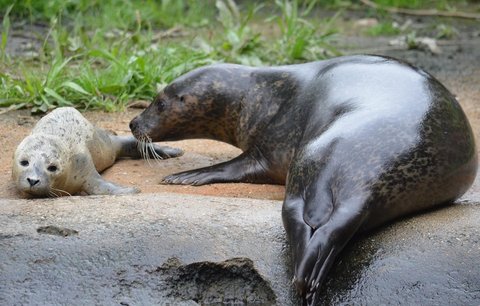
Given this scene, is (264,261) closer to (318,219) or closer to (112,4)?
(318,219)

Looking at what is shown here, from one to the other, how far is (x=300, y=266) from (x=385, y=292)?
36cm

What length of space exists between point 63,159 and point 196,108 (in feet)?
4.09

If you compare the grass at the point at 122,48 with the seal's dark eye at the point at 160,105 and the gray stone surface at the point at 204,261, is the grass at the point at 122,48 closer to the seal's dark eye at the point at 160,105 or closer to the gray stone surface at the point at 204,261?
the seal's dark eye at the point at 160,105

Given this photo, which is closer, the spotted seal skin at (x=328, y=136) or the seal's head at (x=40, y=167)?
the spotted seal skin at (x=328, y=136)

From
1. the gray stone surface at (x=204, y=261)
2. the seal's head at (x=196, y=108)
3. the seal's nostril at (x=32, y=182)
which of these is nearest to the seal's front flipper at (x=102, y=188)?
the seal's nostril at (x=32, y=182)

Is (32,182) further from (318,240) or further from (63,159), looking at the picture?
(318,240)

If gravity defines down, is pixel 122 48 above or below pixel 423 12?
above

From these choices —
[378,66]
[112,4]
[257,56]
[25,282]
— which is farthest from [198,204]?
[112,4]

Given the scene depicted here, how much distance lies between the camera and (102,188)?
520 centimetres

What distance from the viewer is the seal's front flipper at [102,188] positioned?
16.9 feet

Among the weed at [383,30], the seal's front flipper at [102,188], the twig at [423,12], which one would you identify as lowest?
the twig at [423,12]

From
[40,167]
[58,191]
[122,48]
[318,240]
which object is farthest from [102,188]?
[122,48]

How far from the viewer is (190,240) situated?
4102mm

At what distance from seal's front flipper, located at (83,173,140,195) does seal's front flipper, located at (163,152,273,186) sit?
1.59 ft
